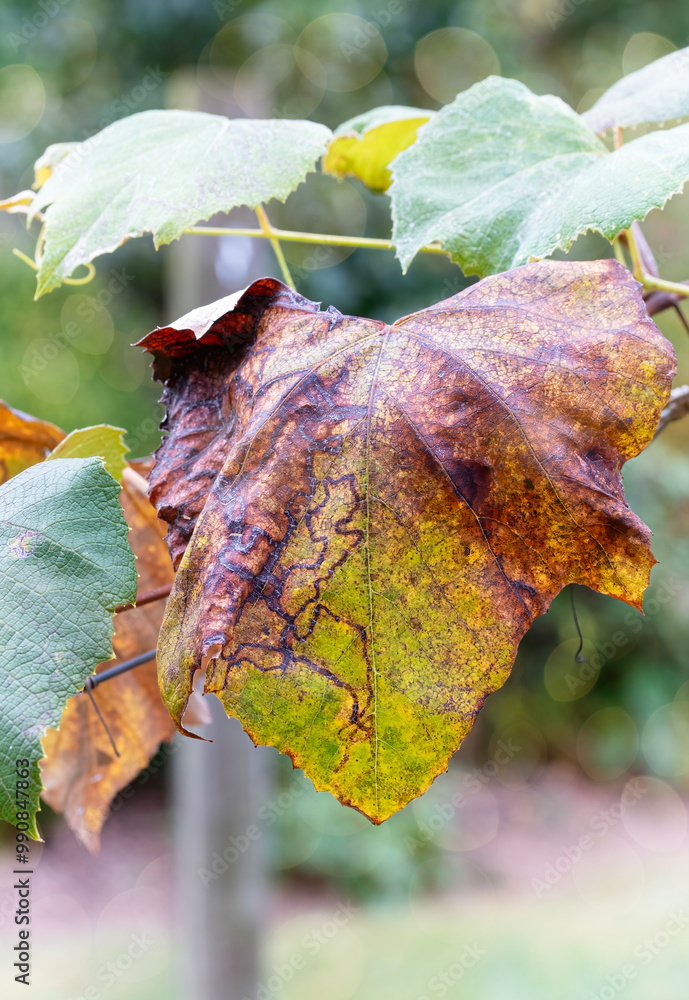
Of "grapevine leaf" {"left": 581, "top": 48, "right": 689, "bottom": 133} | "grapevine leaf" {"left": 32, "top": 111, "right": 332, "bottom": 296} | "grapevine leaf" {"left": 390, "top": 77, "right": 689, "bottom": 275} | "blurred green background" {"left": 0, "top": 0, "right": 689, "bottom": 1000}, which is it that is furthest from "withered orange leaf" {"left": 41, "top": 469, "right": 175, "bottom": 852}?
"blurred green background" {"left": 0, "top": 0, "right": 689, "bottom": 1000}

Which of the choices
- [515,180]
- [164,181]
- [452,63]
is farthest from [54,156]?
[452,63]

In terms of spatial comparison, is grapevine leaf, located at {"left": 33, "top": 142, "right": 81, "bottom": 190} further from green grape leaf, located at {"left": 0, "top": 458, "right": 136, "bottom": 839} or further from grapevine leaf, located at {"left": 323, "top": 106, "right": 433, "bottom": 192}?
green grape leaf, located at {"left": 0, "top": 458, "right": 136, "bottom": 839}

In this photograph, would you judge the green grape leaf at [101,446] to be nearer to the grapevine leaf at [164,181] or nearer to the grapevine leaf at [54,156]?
the grapevine leaf at [164,181]

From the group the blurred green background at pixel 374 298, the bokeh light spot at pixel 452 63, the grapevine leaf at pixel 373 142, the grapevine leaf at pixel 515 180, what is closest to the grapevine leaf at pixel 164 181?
the grapevine leaf at pixel 515 180

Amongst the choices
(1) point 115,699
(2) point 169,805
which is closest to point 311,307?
(1) point 115,699

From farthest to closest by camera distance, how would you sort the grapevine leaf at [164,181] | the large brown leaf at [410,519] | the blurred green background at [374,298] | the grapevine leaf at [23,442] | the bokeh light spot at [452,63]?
1. the bokeh light spot at [452,63]
2. the blurred green background at [374,298]
3. the grapevine leaf at [23,442]
4. the grapevine leaf at [164,181]
5. the large brown leaf at [410,519]

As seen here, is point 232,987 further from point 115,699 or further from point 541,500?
point 541,500

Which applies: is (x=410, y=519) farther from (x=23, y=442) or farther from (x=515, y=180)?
(x=23, y=442)
